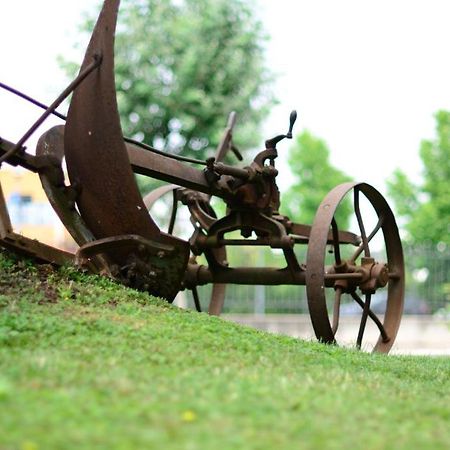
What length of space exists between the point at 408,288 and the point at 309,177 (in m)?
17.8

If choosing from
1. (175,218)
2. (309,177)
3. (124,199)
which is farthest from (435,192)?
(124,199)

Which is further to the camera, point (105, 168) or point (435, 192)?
point (435, 192)

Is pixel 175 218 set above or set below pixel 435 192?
below

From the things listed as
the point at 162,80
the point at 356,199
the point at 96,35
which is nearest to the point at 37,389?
the point at 96,35

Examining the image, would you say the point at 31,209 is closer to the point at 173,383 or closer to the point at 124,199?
the point at 124,199

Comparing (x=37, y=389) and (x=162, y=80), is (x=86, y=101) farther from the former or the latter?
(x=162, y=80)

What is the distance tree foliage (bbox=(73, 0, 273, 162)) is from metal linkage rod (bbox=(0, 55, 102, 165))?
13.3m

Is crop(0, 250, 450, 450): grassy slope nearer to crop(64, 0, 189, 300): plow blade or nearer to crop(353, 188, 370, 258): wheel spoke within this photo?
crop(64, 0, 189, 300): plow blade

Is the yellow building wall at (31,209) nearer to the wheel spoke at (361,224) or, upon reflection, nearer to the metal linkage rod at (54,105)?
the wheel spoke at (361,224)

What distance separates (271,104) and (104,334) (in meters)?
16.1

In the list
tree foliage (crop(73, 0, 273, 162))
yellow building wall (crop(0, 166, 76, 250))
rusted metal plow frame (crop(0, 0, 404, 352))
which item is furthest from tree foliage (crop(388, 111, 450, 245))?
rusted metal plow frame (crop(0, 0, 404, 352))

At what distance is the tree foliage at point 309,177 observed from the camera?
108 feet

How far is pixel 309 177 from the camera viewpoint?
1337 inches

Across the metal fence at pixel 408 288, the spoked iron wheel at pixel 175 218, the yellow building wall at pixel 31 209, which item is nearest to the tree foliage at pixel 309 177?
the yellow building wall at pixel 31 209
